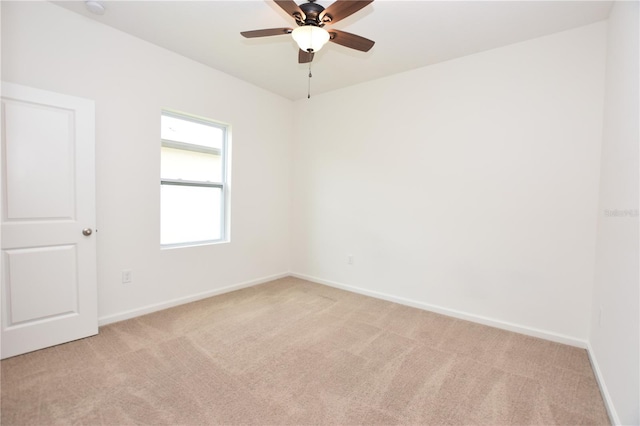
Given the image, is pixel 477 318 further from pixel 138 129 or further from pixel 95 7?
pixel 95 7

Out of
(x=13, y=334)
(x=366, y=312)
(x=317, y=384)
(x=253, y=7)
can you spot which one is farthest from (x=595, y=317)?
(x=13, y=334)

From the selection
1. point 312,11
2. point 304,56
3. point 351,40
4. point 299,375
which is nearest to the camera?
point 312,11

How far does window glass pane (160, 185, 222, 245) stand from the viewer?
3.34 m

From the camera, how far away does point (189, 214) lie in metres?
3.56

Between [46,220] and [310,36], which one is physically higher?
[310,36]

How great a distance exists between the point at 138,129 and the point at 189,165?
27.2 inches

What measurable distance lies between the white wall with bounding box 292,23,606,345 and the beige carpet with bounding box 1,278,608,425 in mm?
474

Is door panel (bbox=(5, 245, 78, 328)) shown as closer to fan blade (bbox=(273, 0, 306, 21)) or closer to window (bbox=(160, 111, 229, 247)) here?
window (bbox=(160, 111, 229, 247))

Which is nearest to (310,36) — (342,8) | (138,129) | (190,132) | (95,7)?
(342,8)

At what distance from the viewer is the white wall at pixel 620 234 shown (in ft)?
5.05

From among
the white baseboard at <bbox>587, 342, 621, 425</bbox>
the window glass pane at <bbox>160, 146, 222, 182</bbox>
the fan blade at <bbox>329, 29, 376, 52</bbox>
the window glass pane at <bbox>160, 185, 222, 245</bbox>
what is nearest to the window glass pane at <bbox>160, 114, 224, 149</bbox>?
the window glass pane at <bbox>160, 146, 222, 182</bbox>

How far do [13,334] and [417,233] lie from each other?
3.74 m

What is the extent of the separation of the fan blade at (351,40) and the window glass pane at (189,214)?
241 cm

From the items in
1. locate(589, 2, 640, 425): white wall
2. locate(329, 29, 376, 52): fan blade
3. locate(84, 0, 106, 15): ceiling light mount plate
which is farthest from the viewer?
locate(84, 0, 106, 15): ceiling light mount plate
